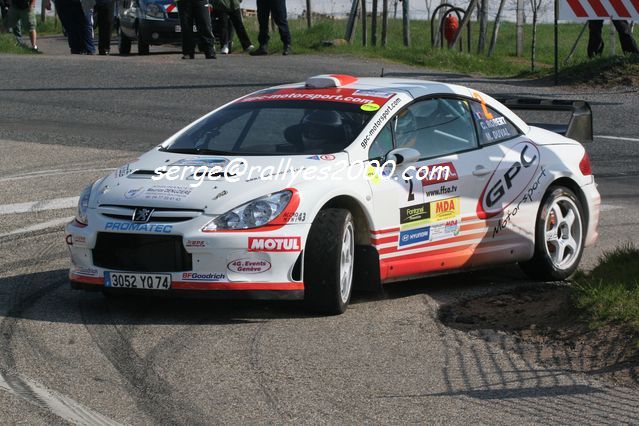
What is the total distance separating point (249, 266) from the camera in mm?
6922

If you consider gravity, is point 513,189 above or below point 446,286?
above

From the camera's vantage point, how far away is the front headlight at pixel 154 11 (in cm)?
2512

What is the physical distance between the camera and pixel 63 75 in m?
20.6

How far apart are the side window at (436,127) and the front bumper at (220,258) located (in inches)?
51.5

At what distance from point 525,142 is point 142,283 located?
10.4 feet

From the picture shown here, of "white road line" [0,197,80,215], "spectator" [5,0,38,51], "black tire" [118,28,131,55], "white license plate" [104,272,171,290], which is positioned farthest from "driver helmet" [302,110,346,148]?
"spectator" [5,0,38,51]

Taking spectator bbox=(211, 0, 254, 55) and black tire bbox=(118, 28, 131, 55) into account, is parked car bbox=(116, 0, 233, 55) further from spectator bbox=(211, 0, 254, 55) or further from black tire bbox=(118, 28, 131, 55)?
black tire bbox=(118, 28, 131, 55)

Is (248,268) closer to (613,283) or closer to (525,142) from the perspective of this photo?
(613,283)

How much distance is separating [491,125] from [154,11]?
57.6 ft

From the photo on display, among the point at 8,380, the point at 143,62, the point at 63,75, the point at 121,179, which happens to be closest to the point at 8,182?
the point at 121,179

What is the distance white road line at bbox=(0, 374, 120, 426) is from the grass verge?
278cm

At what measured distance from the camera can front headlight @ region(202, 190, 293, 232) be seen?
6.91 m

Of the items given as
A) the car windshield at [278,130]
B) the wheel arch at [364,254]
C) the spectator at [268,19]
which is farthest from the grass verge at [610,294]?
the spectator at [268,19]

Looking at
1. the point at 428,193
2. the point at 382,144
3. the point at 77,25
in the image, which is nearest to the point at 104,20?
the point at 77,25
